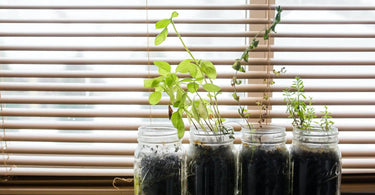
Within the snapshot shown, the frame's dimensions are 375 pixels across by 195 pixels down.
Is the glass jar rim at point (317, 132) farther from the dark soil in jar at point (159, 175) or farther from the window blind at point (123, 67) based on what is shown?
the dark soil in jar at point (159, 175)

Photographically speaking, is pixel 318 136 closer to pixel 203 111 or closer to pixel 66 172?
pixel 203 111

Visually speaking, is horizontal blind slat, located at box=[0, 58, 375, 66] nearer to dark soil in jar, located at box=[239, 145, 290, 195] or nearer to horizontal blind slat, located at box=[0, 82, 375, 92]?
horizontal blind slat, located at box=[0, 82, 375, 92]

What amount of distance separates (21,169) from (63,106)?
0.25m

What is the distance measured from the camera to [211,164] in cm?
86

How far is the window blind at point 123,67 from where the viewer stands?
1061 mm

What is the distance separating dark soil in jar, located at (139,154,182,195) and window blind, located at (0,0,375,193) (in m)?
0.23

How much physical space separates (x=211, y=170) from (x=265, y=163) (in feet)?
0.46

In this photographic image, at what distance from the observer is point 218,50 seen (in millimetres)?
1057

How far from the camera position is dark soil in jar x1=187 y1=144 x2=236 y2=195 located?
87 centimetres

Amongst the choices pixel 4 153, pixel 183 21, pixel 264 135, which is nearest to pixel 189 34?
pixel 183 21

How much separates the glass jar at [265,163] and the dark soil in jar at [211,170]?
42 mm

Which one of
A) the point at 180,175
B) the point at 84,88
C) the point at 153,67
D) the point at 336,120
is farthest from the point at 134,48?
the point at 336,120

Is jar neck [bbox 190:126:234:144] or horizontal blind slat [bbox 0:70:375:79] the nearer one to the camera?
jar neck [bbox 190:126:234:144]

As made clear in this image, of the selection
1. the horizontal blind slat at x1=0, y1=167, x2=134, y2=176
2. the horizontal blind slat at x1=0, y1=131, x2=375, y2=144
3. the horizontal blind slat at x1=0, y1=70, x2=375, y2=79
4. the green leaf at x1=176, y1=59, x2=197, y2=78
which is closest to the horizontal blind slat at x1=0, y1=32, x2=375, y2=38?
the horizontal blind slat at x1=0, y1=70, x2=375, y2=79
